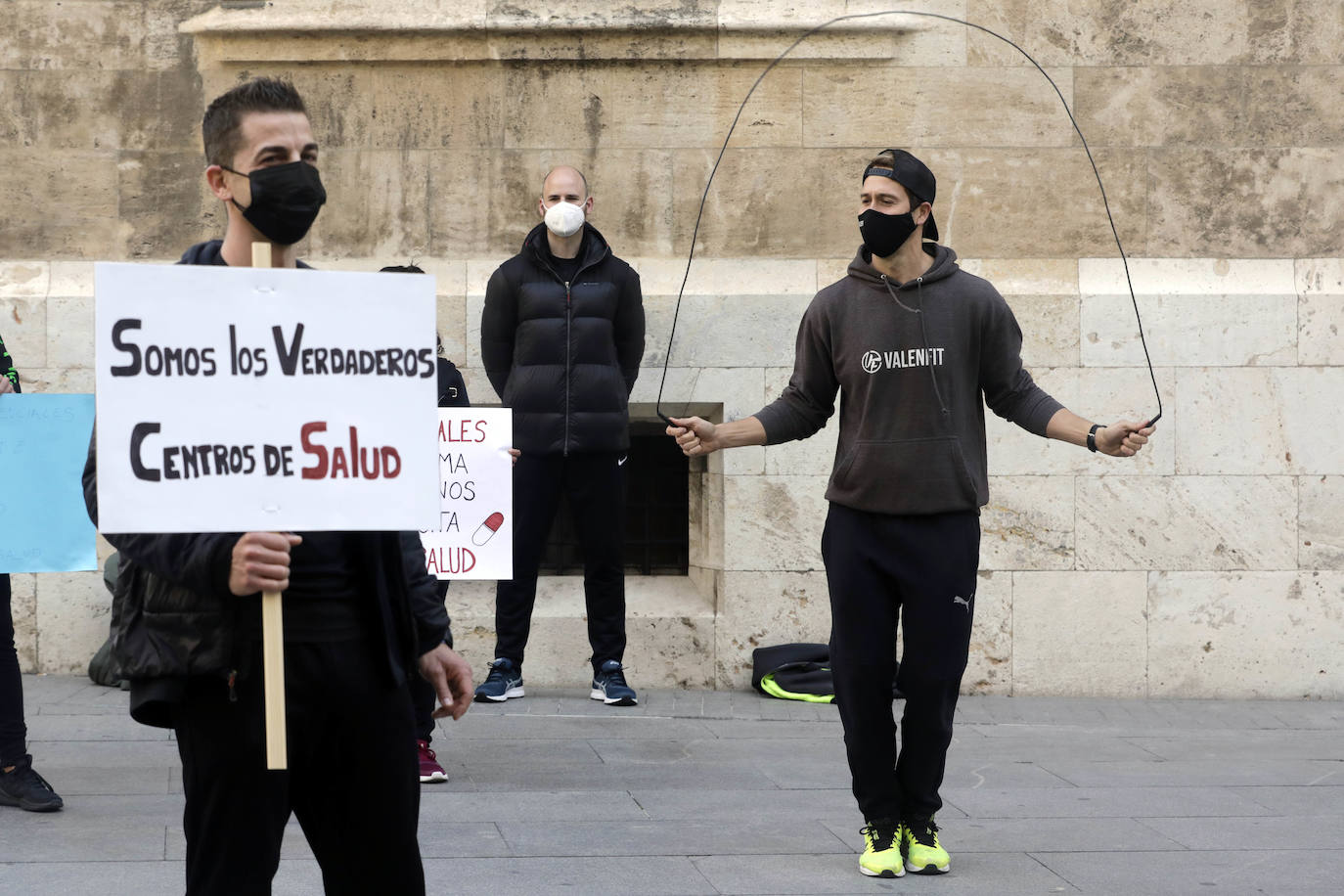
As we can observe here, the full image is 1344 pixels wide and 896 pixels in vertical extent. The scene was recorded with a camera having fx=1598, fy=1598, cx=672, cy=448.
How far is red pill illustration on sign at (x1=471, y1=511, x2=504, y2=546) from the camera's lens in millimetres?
6676

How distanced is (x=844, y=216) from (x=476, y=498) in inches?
105

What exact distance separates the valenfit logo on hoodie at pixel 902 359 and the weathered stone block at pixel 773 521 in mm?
3234

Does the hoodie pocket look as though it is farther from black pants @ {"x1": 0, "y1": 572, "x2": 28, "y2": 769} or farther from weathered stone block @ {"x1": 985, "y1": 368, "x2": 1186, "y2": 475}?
weathered stone block @ {"x1": 985, "y1": 368, "x2": 1186, "y2": 475}

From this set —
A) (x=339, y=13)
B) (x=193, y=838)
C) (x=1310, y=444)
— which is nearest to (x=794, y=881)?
(x=193, y=838)

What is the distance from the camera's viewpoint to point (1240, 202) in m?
8.15

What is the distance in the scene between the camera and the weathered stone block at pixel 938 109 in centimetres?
812

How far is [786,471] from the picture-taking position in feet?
26.5

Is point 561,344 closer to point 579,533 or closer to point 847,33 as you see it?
point 579,533

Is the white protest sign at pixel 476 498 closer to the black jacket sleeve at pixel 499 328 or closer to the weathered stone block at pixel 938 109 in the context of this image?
the black jacket sleeve at pixel 499 328

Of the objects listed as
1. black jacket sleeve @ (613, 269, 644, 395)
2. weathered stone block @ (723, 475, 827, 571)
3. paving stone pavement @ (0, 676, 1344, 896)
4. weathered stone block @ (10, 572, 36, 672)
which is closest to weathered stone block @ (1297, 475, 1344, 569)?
paving stone pavement @ (0, 676, 1344, 896)

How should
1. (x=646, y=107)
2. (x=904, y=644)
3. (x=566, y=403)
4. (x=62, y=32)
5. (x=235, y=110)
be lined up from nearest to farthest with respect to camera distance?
(x=235, y=110) → (x=904, y=644) → (x=566, y=403) → (x=62, y=32) → (x=646, y=107)

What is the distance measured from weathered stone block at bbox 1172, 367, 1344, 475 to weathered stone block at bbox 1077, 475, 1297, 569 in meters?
0.11

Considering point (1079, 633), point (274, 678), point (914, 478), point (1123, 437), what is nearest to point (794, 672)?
point (1079, 633)

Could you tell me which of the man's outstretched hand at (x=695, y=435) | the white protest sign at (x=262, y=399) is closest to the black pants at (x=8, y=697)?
the man's outstretched hand at (x=695, y=435)
